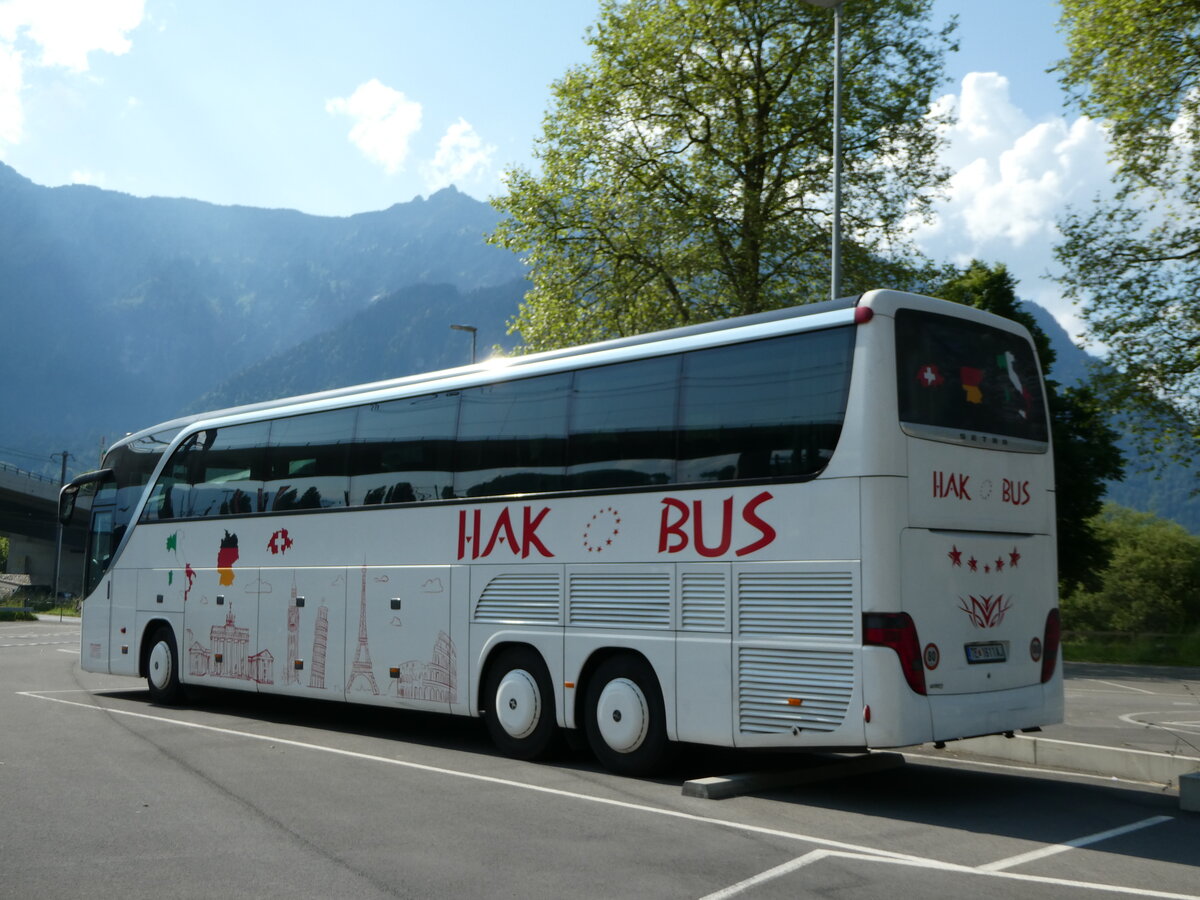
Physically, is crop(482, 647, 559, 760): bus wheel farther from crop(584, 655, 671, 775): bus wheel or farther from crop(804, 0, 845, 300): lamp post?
crop(804, 0, 845, 300): lamp post

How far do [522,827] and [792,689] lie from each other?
92.3 inches

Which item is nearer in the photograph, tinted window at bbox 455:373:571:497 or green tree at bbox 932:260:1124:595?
→ tinted window at bbox 455:373:571:497

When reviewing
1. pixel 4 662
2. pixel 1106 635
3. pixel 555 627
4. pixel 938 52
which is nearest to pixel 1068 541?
pixel 1106 635

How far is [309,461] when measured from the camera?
48.7 feet

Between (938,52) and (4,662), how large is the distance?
26.0 m

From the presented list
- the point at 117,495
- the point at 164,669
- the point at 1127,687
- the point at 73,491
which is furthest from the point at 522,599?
the point at 1127,687

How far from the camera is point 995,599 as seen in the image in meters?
9.77

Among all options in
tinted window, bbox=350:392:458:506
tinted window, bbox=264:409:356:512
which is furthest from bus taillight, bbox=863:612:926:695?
tinted window, bbox=264:409:356:512

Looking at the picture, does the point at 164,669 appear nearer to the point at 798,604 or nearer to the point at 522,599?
the point at 522,599

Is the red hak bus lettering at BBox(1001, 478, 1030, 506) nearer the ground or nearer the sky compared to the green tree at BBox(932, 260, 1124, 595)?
nearer the ground

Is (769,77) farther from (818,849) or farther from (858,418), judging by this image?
(818,849)

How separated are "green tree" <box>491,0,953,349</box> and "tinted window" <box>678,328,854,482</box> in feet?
66.1

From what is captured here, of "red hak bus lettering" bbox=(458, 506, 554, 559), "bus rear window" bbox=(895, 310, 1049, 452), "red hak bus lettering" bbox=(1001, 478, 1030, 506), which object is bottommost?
"red hak bus lettering" bbox=(458, 506, 554, 559)

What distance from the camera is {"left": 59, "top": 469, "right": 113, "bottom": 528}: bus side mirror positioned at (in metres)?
18.9
